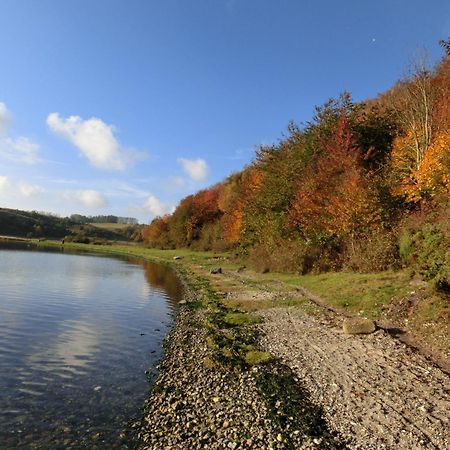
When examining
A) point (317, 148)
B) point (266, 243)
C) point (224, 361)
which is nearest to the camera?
point (224, 361)

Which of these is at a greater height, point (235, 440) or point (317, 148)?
point (317, 148)

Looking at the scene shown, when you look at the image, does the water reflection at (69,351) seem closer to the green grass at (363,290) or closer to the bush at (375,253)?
the green grass at (363,290)

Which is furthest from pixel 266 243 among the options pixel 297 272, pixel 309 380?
pixel 309 380

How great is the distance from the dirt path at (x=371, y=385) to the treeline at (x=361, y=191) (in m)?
5.73

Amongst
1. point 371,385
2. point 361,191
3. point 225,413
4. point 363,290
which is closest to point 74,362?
point 225,413

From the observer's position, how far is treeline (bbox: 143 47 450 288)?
30.7 m

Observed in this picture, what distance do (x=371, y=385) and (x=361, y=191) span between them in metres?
24.1

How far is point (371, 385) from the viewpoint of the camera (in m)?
14.3

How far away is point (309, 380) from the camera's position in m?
15.1

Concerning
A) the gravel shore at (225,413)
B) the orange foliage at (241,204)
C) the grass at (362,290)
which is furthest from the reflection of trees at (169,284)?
the gravel shore at (225,413)

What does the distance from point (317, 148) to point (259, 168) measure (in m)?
A: 14.5

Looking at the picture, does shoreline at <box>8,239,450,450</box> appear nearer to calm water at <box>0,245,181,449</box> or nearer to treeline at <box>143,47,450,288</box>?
calm water at <box>0,245,181,449</box>

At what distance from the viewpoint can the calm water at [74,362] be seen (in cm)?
1234

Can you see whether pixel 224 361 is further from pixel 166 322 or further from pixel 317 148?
pixel 317 148
